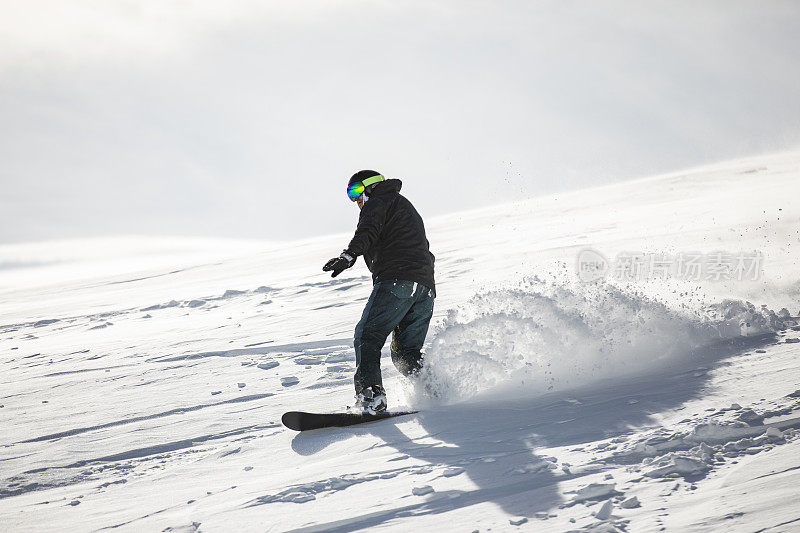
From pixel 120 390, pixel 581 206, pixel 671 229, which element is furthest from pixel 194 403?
pixel 581 206

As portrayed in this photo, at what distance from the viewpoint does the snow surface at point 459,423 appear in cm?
227

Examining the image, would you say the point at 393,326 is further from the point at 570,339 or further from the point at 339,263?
the point at 570,339

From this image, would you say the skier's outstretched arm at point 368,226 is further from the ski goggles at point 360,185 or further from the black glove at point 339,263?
the ski goggles at point 360,185

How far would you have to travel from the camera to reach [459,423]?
11.1ft

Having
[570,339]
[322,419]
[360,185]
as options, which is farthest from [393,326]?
[570,339]

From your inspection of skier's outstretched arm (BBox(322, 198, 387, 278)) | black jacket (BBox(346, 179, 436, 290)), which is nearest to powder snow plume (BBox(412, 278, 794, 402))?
black jacket (BBox(346, 179, 436, 290))

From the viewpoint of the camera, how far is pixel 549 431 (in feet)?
10.0

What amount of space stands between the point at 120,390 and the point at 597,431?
173 inches

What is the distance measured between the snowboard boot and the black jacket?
2.49 feet

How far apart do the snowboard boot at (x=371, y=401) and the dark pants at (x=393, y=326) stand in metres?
0.04
